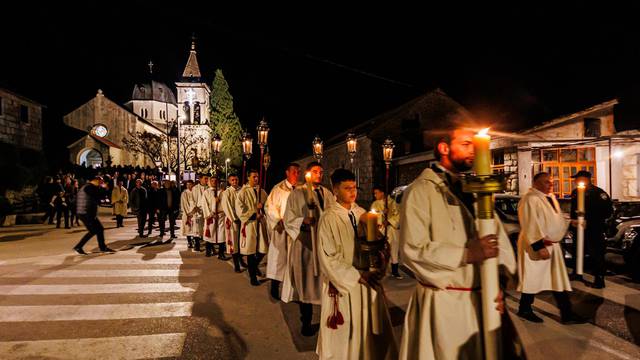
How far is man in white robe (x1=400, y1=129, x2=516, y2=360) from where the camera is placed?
2455 millimetres

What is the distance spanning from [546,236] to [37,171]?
2458 cm

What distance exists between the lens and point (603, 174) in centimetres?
1644

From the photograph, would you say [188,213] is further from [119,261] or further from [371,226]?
[371,226]

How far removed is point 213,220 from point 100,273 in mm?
3410

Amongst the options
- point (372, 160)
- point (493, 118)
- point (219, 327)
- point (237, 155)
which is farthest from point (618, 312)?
point (237, 155)

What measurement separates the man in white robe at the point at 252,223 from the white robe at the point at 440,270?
5.52 meters

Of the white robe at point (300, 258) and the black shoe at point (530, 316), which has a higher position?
the white robe at point (300, 258)

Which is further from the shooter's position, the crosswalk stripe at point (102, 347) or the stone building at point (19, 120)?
the stone building at point (19, 120)

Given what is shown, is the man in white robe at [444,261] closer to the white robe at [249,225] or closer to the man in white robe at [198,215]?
the white robe at [249,225]

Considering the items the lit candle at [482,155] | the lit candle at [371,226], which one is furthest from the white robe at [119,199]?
the lit candle at [482,155]

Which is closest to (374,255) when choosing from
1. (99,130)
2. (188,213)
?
(188,213)

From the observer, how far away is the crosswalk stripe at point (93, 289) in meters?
6.99

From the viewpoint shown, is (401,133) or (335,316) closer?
(335,316)

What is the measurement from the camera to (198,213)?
40.3 feet
